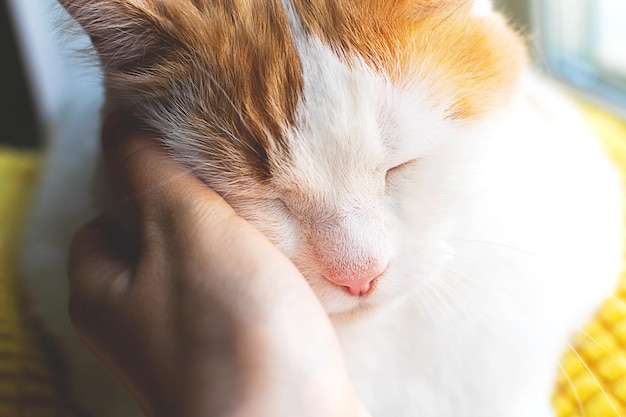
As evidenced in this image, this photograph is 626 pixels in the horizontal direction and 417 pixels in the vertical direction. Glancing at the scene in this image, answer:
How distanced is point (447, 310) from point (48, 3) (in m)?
0.53

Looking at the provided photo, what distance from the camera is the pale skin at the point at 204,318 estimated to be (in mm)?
468

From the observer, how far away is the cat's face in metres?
0.56

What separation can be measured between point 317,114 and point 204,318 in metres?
0.20

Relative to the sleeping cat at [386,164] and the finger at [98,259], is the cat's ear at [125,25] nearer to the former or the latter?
the sleeping cat at [386,164]

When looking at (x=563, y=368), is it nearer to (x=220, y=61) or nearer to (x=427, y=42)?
(x=427, y=42)

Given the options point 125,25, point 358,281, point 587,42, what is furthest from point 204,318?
point 587,42

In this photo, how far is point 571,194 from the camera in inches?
34.5

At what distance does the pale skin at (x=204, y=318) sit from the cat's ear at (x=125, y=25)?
0.12 metres

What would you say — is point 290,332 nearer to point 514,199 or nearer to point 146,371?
point 146,371

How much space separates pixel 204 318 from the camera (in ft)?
1.58

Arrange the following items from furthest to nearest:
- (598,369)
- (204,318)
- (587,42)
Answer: (587,42) → (598,369) → (204,318)

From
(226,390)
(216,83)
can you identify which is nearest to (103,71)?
(216,83)

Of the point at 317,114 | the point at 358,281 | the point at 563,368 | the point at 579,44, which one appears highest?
the point at 317,114

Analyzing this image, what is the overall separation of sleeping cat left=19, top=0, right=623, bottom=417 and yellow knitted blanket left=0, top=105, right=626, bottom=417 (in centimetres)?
4
